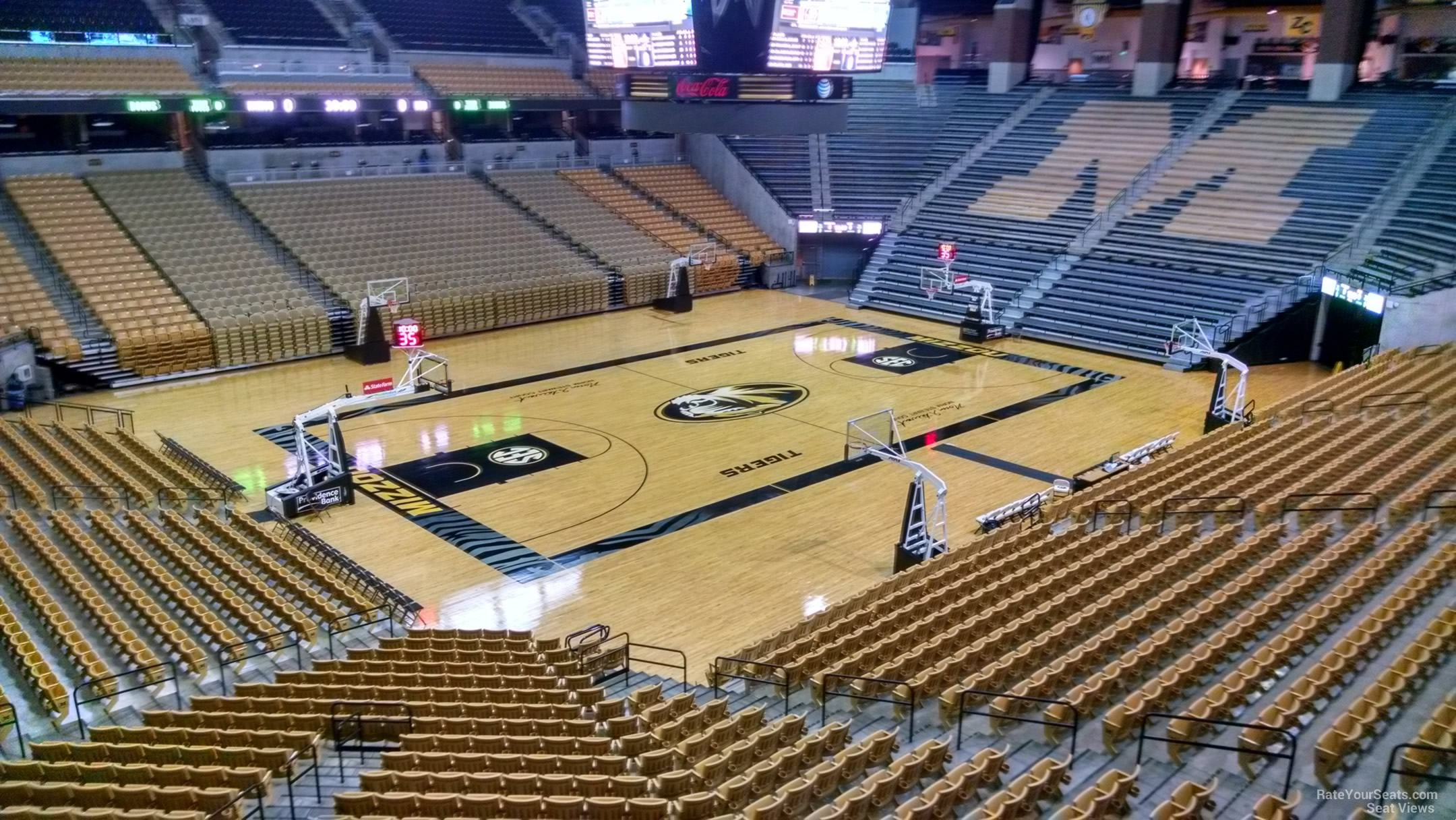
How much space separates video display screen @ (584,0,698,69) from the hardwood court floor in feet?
21.1

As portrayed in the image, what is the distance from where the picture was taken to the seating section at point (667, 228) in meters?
31.9

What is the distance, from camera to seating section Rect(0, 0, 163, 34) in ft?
84.0

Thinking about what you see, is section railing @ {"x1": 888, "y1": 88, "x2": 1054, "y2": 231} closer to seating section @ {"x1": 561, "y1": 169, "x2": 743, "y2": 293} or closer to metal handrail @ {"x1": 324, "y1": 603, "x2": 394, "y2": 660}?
seating section @ {"x1": 561, "y1": 169, "x2": 743, "y2": 293}

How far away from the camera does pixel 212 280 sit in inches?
950

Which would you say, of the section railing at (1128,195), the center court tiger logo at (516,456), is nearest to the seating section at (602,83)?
the section railing at (1128,195)

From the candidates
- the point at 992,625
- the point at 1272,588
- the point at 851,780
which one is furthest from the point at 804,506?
the point at 851,780

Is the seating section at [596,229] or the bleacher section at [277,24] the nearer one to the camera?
the bleacher section at [277,24]

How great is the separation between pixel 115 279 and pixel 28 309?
2046 millimetres

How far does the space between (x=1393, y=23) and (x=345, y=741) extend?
1393 inches

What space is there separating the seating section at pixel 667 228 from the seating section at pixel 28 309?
1551cm

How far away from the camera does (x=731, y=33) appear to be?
17844 millimetres

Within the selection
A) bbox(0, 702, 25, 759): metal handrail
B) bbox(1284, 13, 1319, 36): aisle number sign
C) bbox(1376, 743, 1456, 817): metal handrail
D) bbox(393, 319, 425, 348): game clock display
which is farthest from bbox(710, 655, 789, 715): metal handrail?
bbox(1284, 13, 1319, 36): aisle number sign

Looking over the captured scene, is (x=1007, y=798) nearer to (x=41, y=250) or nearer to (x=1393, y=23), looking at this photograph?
(x=41, y=250)

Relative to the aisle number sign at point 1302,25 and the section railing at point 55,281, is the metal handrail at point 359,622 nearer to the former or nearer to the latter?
the section railing at point 55,281
